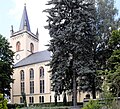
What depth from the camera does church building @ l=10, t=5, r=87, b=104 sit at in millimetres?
62750

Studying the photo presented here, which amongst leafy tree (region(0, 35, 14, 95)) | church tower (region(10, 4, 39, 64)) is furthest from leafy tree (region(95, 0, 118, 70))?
church tower (region(10, 4, 39, 64))

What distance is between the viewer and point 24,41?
73562mm

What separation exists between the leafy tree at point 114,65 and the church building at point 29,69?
88.7 ft

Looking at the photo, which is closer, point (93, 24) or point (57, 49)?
point (57, 49)

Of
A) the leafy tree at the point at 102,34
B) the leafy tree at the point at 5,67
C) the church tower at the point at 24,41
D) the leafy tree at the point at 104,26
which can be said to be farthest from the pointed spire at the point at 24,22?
the leafy tree at the point at 102,34

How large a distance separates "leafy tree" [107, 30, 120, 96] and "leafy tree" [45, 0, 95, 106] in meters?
2.17

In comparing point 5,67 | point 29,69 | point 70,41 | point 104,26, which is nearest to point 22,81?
point 29,69

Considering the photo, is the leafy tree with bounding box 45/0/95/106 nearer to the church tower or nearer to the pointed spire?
the church tower

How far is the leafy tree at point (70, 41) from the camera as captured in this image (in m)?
28.7

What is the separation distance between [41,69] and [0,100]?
48.5 metres

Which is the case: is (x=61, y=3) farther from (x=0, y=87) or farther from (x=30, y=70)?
(x=30, y=70)

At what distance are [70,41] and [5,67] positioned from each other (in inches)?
725

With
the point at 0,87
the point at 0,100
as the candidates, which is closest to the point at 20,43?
the point at 0,87

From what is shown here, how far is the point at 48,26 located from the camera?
3062cm
